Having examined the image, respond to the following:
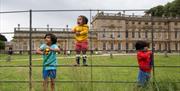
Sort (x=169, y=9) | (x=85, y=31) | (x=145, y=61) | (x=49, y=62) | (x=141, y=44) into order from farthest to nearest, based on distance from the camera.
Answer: (x=169, y=9) < (x=85, y=31) < (x=141, y=44) < (x=145, y=61) < (x=49, y=62)

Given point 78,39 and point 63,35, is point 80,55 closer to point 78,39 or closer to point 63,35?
point 78,39

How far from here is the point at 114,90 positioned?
822 cm

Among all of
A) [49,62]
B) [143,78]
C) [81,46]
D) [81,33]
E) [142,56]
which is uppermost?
[81,33]

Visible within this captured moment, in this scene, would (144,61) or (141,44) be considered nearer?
(144,61)

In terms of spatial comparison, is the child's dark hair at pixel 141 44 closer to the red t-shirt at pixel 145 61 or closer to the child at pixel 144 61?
the child at pixel 144 61

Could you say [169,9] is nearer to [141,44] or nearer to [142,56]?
[141,44]

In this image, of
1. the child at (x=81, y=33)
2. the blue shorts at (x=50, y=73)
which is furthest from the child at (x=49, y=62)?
the child at (x=81, y=33)

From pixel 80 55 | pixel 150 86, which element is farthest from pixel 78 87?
pixel 80 55

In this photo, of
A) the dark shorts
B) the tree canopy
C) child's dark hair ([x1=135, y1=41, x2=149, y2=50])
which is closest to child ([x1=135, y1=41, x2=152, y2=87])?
child's dark hair ([x1=135, y1=41, x2=149, y2=50])

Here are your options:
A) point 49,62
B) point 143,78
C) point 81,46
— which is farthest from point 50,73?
point 143,78

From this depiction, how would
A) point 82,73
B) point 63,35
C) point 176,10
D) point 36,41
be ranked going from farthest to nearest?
1. point 176,10
2. point 36,41
3. point 63,35
4. point 82,73

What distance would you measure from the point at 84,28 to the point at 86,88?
239 cm

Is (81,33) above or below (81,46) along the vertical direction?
above

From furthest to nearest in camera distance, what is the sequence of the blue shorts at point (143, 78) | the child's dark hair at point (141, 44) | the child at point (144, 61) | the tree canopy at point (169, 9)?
1. the tree canopy at point (169, 9)
2. the child's dark hair at point (141, 44)
3. the child at point (144, 61)
4. the blue shorts at point (143, 78)
